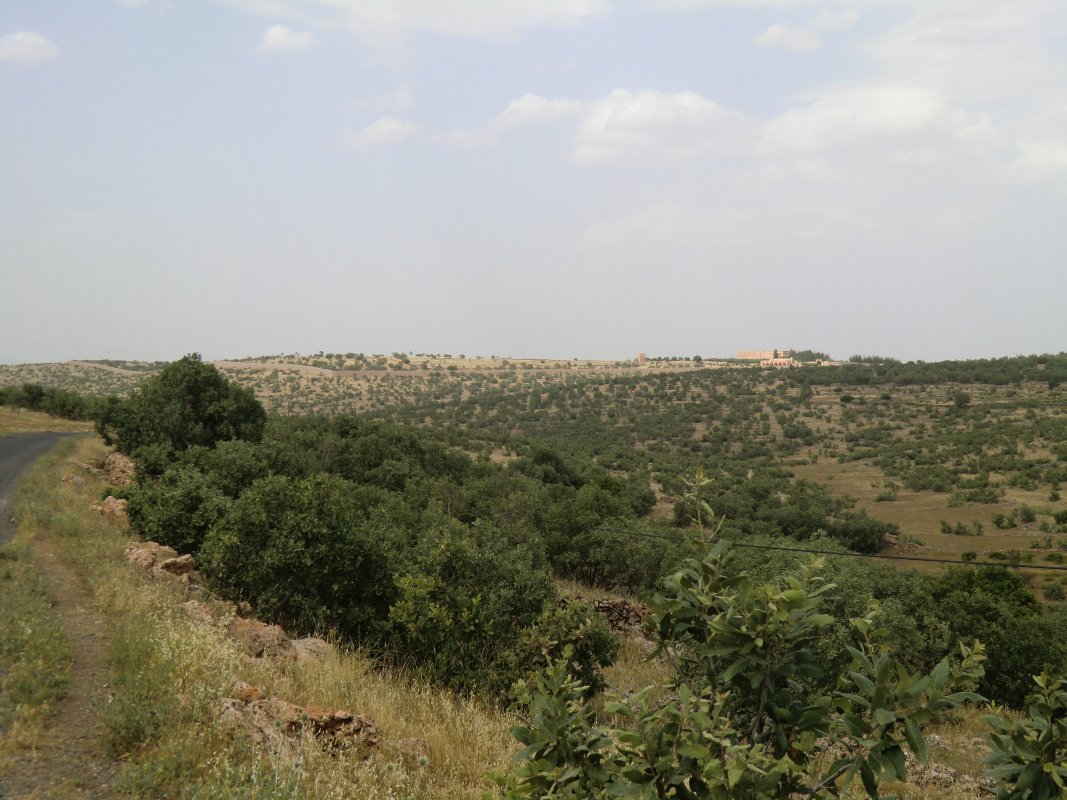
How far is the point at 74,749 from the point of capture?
5117 millimetres

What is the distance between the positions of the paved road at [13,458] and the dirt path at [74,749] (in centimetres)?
609

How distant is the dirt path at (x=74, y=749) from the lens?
4559 millimetres

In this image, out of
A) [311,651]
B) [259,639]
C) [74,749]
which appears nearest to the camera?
[74,749]

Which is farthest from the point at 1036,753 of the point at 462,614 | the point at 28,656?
the point at 462,614

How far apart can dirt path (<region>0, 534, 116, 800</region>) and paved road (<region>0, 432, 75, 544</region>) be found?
6089 mm

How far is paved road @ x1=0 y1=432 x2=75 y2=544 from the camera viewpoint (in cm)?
1329

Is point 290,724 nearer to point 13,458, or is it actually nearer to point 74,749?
point 74,749

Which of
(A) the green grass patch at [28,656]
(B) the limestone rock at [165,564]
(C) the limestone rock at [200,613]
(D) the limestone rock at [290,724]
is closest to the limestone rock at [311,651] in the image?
(C) the limestone rock at [200,613]

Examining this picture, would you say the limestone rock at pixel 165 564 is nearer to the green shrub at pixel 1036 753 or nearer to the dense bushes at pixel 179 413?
the dense bushes at pixel 179 413

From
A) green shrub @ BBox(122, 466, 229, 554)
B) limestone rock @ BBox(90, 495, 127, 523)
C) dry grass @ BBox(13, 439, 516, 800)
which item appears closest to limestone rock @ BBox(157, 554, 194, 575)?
dry grass @ BBox(13, 439, 516, 800)

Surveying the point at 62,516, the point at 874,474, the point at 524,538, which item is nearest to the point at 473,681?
the point at 62,516

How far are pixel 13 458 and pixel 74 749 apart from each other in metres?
21.9

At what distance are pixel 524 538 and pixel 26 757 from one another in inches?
696

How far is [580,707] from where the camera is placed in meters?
2.55
